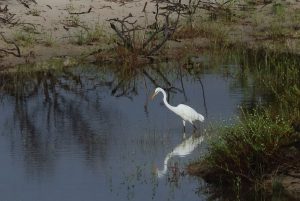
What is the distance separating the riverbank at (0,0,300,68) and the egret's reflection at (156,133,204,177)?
621 cm

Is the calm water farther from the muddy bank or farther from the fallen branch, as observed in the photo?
the fallen branch

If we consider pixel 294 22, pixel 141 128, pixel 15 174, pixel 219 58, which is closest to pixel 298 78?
pixel 141 128

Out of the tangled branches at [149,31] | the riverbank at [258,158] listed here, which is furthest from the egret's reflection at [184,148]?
the tangled branches at [149,31]

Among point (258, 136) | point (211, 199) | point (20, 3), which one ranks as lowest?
point (211, 199)

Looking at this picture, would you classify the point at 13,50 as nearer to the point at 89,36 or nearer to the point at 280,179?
the point at 89,36

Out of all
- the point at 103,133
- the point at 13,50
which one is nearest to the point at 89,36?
the point at 13,50

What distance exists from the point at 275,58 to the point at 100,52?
10.7ft

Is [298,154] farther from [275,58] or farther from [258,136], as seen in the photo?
[275,58]

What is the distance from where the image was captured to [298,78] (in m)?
12.8

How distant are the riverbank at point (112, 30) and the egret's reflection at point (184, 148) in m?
6.21

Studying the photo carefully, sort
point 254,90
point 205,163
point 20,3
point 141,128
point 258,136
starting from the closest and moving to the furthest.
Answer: point 258,136 < point 205,163 < point 141,128 < point 254,90 < point 20,3

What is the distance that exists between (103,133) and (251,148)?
327 centimetres

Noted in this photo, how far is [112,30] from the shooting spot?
20219 mm

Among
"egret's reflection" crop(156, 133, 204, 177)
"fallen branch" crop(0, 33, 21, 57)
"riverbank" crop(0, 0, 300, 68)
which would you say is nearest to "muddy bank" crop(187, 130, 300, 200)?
"egret's reflection" crop(156, 133, 204, 177)
